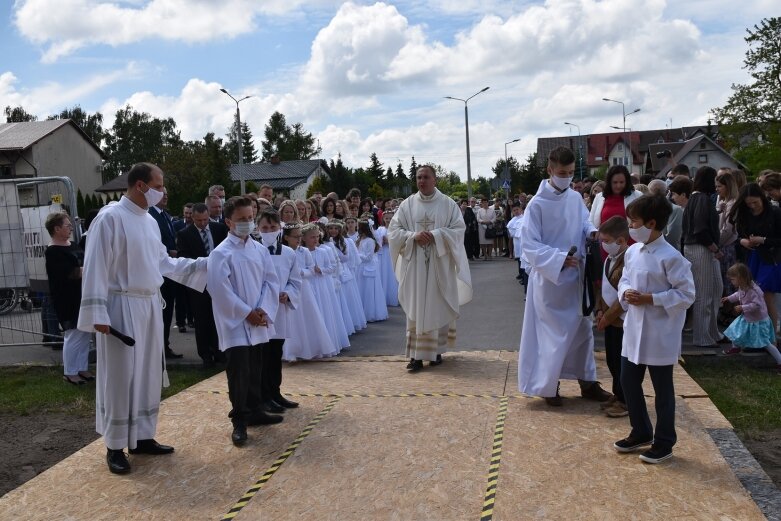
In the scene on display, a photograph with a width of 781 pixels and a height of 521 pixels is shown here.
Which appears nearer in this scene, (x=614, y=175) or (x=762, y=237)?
(x=762, y=237)

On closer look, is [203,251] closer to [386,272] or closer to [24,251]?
[24,251]

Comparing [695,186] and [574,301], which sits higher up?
[695,186]

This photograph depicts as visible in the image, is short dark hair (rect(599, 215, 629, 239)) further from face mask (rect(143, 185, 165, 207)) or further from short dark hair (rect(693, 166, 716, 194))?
short dark hair (rect(693, 166, 716, 194))

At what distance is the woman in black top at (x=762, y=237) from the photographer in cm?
930

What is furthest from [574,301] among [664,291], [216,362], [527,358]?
[216,362]

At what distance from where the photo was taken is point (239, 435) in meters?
6.50

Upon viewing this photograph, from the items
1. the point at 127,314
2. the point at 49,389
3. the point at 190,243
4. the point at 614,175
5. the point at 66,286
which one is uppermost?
the point at 614,175

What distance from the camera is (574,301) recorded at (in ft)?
23.7

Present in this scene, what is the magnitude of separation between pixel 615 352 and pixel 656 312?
1.33 metres

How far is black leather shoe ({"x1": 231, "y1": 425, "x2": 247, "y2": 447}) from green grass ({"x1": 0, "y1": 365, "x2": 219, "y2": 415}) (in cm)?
241

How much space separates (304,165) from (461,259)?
3195 inches

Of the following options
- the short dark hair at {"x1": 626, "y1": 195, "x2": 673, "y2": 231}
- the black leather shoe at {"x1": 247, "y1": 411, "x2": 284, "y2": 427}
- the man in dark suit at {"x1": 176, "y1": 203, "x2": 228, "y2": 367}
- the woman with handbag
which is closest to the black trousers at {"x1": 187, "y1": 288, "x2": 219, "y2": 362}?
the man in dark suit at {"x1": 176, "y1": 203, "x2": 228, "y2": 367}

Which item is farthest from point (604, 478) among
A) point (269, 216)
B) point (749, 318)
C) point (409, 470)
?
point (749, 318)

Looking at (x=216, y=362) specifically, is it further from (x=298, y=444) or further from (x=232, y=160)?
(x=232, y=160)
